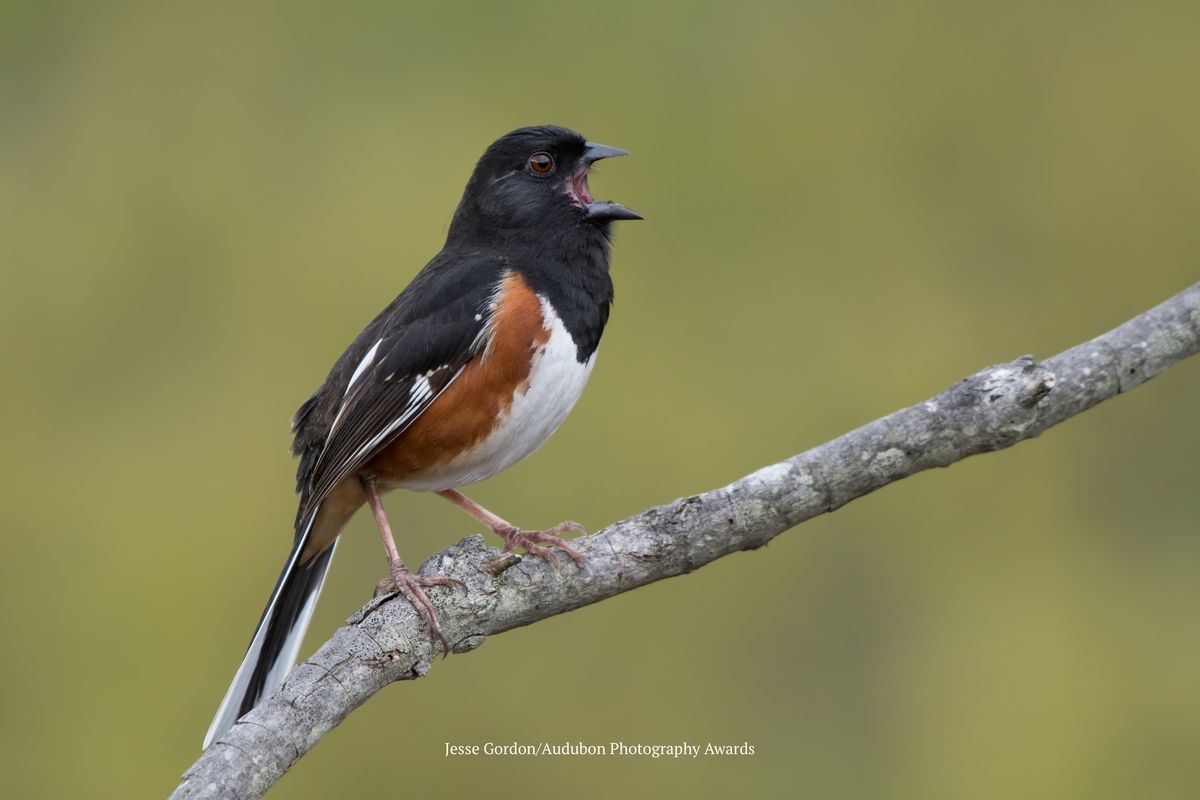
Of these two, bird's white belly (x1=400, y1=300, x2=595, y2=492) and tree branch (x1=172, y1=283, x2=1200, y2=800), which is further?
bird's white belly (x1=400, y1=300, x2=595, y2=492)

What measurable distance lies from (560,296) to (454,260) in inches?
11.0

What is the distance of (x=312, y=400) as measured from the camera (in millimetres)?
2600

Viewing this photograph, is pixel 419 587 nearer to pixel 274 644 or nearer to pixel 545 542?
pixel 545 542

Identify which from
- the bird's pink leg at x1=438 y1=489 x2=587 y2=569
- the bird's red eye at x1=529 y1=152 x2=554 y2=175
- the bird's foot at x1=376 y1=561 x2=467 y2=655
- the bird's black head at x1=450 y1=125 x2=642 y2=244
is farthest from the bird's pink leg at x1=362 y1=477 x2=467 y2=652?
the bird's red eye at x1=529 y1=152 x2=554 y2=175

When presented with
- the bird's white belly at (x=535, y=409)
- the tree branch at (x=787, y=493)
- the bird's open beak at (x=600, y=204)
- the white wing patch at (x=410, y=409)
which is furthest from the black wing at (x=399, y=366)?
the tree branch at (x=787, y=493)

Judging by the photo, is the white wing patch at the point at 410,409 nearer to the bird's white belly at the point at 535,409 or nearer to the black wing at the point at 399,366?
the black wing at the point at 399,366

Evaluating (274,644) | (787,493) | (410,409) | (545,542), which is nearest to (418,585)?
(545,542)

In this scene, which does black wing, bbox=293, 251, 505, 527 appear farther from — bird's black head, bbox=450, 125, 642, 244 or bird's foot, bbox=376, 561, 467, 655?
bird's foot, bbox=376, 561, 467, 655

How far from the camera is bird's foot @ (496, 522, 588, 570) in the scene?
205 cm

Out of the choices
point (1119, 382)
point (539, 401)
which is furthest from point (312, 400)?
point (1119, 382)

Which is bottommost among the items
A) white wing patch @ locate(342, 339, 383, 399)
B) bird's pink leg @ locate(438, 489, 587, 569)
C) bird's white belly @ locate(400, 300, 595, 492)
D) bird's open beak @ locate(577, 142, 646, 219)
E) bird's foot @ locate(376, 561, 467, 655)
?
bird's foot @ locate(376, 561, 467, 655)

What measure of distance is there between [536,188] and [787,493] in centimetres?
94

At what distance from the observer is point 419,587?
6.55 feet

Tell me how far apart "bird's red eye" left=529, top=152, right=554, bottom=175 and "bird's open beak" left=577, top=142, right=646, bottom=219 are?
3.2 inches
